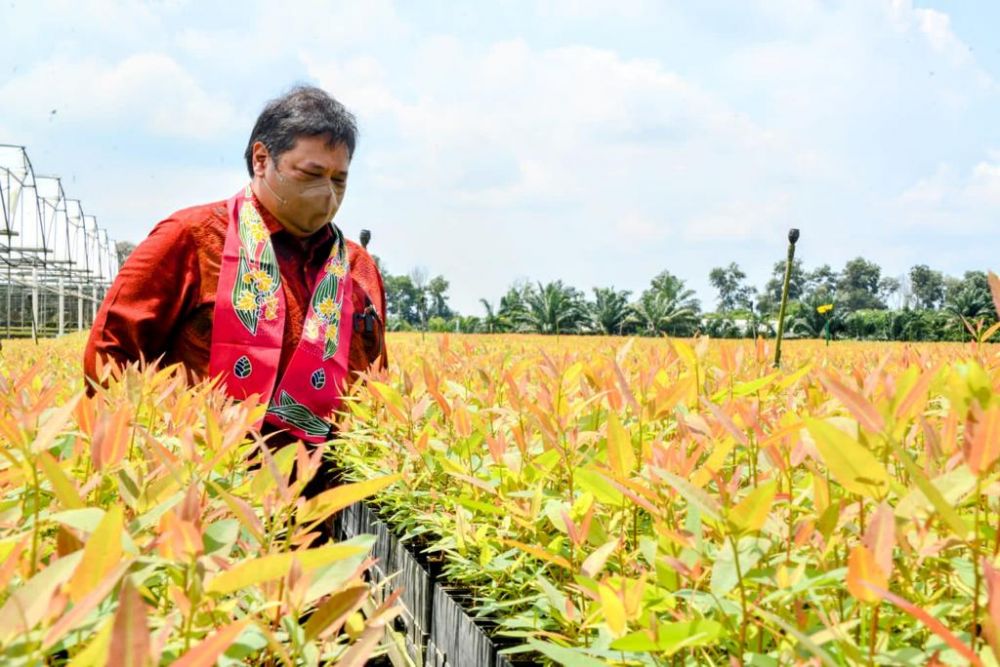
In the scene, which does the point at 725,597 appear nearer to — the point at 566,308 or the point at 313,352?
the point at 313,352

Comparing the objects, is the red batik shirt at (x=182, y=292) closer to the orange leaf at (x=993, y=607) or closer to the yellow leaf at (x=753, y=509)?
the yellow leaf at (x=753, y=509)

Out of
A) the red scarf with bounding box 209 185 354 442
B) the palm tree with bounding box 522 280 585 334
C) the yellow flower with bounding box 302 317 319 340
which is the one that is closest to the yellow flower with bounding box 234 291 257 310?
the red scarf with bounding box 209 185 354 442

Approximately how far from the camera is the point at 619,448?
703 mm

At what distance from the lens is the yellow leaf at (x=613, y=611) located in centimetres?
56

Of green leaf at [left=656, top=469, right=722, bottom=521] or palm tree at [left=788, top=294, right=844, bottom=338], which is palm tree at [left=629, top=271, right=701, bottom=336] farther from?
green leaf at [left=656, top=469, right=722, bottom=521]

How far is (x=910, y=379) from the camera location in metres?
0.68

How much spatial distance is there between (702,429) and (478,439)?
398mm

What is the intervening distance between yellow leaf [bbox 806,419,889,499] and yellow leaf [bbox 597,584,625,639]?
0.57ft

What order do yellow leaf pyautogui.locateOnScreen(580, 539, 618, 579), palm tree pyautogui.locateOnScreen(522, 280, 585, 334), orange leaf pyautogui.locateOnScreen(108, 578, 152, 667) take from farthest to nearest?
A: palm tree pyautogui.locateOnScreen(522, 280, 585, 334) → yellow leaf pyautogui.locateOnScreen(580, 539, 618, 579) → orange leaf pyautogui.locateOnScreen(108, 578, 152, 667)

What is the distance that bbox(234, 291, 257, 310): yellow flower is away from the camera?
88.1 inches

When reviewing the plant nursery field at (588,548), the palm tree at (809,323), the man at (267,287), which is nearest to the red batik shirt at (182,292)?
the man at (267,287)

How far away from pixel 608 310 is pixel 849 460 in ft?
111

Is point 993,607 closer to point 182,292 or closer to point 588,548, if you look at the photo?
point 588,548

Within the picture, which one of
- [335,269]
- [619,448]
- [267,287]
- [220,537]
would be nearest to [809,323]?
[335,269]
